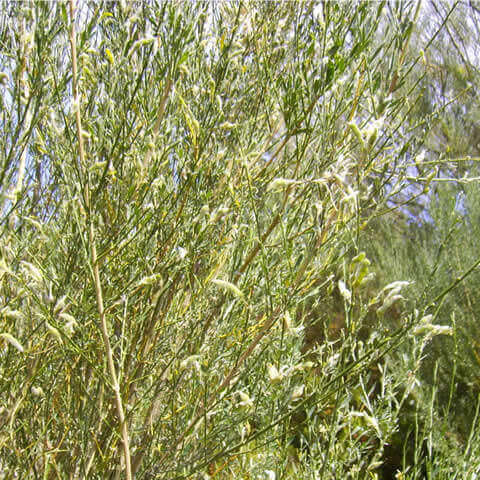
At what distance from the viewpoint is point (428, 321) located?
0.97 metres

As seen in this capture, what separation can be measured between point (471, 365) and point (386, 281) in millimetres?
1293

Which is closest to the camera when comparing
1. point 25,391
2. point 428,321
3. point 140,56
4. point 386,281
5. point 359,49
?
point 428,321

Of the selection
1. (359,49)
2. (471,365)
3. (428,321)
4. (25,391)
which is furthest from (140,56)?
(471,365)

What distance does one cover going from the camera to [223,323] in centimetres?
151

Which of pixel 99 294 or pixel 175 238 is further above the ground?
pixel 175 238

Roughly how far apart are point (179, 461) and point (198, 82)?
1451 mm

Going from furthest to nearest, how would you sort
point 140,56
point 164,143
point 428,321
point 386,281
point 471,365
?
point 386,281, point 471,365, point 140,56, point 164,143, point 428,321

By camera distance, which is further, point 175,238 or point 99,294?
point 175,238

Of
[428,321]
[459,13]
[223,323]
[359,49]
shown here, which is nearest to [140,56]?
[359,49]

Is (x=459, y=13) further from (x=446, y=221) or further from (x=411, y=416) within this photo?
(x=411, y=416)

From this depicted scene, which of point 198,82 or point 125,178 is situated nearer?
point 125,178

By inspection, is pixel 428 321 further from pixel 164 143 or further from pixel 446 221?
pixel 446 221

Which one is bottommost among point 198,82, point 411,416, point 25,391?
point 411,416

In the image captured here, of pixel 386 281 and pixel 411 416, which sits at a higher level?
pixel 386 281
